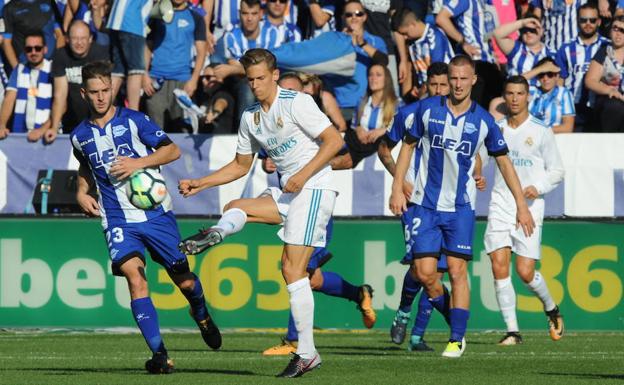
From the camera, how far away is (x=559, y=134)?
15305 millimetres

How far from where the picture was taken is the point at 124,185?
9883 mm

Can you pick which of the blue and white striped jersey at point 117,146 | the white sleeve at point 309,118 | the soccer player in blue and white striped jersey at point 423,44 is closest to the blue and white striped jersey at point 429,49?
the soccer player in blue and white striped jersey at point 423,44

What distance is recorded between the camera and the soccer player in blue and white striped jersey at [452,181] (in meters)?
10.9

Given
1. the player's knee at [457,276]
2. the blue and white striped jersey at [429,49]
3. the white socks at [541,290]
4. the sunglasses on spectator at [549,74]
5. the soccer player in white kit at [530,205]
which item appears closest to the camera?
the player's knee at [457,276]

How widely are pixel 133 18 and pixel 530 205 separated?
5.65 meters

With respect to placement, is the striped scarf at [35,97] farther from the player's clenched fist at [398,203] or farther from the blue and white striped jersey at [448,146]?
the player's clenched fist at [398,203]

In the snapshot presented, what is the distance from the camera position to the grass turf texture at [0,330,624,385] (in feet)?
29.7

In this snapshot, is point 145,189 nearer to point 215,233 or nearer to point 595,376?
point 215,233

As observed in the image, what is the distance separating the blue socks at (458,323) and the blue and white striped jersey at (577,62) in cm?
649

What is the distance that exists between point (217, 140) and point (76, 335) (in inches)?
110

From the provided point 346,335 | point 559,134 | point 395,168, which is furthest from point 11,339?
point 559,134

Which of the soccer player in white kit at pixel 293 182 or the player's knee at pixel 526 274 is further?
the player's knee at pixel 526 274

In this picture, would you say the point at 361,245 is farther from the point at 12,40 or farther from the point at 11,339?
the point at 12,40

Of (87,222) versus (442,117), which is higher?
(442,117)
